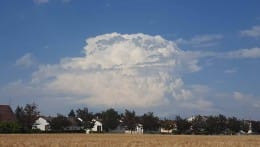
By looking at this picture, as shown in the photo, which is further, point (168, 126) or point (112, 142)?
point (168, 126)

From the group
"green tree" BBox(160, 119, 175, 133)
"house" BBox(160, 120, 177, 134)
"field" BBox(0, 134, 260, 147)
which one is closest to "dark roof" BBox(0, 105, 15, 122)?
"house" BBox(160, 120, 177, 134)

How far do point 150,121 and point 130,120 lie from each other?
7791mm

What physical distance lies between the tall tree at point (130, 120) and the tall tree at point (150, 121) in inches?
131

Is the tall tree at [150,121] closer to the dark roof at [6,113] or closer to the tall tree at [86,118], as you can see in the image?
the tall tree at [86,118]

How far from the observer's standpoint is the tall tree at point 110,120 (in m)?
160

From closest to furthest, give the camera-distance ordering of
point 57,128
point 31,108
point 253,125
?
point 31,108, point 57,128, point 253,125

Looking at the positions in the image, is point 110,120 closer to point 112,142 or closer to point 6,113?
point 6,113

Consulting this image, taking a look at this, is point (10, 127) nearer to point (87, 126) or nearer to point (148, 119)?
point (87, 126)

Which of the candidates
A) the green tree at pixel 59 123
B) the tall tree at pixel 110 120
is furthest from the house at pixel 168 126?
the green tree at pixel 59 123

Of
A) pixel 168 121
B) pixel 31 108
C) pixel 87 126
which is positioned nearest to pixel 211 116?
pixel 168 121

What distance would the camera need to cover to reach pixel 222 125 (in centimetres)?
16512

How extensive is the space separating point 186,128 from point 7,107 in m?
57.1

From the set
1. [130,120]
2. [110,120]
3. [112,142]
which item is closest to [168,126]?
[130,120]

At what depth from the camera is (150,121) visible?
164 metres
